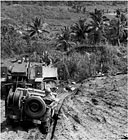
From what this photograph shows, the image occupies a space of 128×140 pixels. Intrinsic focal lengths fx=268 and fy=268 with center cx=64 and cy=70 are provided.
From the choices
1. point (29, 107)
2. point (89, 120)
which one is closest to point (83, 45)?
point (89, 120)

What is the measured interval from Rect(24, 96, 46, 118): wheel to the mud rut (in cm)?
73

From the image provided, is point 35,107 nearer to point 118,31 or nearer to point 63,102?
point 63,102

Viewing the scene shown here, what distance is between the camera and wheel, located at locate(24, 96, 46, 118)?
31.4ft

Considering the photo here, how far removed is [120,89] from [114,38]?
2416 centimetres

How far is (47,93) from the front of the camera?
10.1 m

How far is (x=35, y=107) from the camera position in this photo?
380 inches

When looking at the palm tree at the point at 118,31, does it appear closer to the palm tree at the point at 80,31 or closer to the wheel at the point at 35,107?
the palm tree at the point at 80,31

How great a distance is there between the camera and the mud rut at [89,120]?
949 cm

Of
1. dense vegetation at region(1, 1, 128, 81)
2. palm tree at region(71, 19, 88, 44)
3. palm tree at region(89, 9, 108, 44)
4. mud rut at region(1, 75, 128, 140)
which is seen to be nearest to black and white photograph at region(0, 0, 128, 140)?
mud rut at region(1, 75, 128, 140)

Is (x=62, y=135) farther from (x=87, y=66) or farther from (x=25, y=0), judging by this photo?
(x=25, y=0)

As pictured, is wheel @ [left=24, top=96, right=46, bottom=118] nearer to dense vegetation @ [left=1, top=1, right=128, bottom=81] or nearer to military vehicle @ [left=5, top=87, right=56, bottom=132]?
military vehicle @ [left=5, top=87, right=56, bottom=132]

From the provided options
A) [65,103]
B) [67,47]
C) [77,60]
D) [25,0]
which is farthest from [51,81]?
[25,0]

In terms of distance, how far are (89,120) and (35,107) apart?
8.09 feet

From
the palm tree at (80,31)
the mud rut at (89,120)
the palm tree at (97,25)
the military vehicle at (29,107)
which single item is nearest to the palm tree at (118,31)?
the palm tree at (97,25)
